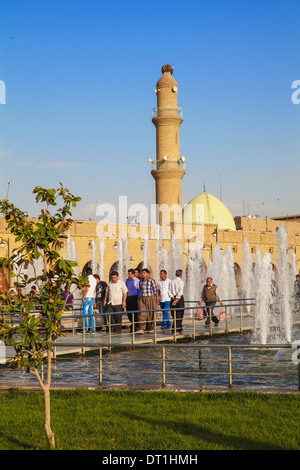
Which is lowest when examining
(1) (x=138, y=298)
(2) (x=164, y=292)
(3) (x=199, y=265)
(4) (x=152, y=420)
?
(4) (x=152, y=420)

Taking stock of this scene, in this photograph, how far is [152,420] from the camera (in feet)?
20.5

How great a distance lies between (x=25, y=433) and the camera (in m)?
5.86

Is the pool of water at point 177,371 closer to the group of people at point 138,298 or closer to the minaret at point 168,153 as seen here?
the group of people at point 138,298

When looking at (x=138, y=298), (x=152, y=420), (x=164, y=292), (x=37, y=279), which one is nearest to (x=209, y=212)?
(x=164, y=292)

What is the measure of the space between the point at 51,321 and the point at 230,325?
42.1 feet

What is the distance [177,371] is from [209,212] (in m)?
48.6

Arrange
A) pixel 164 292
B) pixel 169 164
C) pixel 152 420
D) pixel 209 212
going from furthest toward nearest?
pixel 209 212, pixel 169 164, pixel 164 292, pixel 152 420

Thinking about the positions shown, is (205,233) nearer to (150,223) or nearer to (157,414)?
(150,223)

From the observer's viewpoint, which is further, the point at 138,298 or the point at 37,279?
the point at 138,298

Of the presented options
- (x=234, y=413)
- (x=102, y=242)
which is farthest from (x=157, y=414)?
(x=102, y=242)

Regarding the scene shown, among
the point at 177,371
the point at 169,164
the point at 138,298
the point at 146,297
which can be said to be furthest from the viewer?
the point at 169,164

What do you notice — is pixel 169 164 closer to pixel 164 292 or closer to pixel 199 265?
pixel 199 265

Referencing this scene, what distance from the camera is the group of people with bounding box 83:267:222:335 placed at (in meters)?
13.5

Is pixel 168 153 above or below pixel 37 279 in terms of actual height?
above
